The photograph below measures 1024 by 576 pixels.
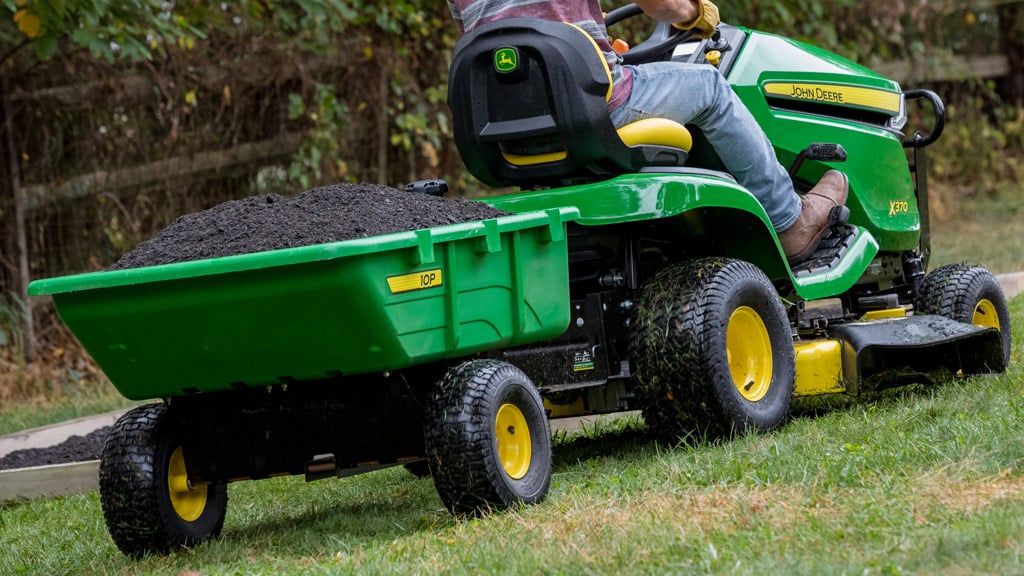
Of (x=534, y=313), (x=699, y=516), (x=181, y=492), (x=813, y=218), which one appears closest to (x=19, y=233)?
(x=181, y=492)

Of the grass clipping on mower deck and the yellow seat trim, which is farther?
the yellow seat trim

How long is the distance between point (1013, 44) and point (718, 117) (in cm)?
998

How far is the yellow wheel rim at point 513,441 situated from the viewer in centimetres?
A: 363

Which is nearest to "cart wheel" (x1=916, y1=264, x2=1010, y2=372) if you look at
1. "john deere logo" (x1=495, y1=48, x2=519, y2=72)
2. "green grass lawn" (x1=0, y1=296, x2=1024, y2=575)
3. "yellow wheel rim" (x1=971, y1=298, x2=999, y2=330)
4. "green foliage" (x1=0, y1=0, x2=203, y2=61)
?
"yellow wheel rim" (x1=971, y1=298, x2=999, y2=330)

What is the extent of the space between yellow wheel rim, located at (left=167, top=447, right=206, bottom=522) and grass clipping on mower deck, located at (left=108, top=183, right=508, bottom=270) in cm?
56

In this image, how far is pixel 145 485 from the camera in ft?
12.0

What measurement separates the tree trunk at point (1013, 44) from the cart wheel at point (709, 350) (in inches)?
396

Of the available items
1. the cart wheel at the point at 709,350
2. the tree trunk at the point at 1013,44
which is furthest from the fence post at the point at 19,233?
the tree trunk at the point at 1013,44

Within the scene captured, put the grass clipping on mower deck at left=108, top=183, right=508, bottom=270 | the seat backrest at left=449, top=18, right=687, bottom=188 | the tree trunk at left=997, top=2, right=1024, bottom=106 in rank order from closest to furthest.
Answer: the grass clipping on mower deck at left=108, top=183, right=508, bottom=270 < the seat backrest at left=449, top=18, right=687, bottom=188 < the tree trunk at left=997, top=2, right=1024, bottom=106

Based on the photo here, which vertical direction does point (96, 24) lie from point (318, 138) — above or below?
above

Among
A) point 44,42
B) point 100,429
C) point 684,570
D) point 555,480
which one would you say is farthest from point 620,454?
point 44,42

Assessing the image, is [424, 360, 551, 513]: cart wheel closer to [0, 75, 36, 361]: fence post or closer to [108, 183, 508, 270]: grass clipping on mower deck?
[108, 183, 508, 270]: grass clipping on mower deck

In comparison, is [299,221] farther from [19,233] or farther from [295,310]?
[19,233]

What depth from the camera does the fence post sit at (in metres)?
8.38
